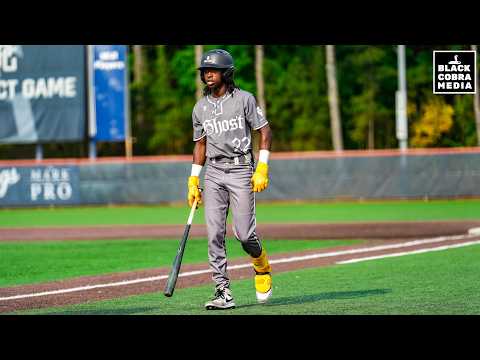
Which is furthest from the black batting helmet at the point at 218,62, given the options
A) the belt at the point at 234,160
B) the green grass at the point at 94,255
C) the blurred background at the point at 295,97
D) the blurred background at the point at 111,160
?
the blurred background at the point at 295,97

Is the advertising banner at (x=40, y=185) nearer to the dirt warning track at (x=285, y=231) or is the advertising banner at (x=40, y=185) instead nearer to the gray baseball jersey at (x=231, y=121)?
the dirt warning track at (x=285, y=231)

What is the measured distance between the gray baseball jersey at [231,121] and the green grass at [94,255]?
13.2ft

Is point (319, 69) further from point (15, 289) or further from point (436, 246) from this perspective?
point (15, 289)

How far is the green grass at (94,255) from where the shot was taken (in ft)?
45.2

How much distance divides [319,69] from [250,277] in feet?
148

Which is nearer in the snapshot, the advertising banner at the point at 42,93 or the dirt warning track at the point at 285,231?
the dirt warning track at the point at 285,231

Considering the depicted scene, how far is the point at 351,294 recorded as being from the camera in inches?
406

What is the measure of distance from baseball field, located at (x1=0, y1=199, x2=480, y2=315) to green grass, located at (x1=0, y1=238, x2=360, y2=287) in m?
0.02

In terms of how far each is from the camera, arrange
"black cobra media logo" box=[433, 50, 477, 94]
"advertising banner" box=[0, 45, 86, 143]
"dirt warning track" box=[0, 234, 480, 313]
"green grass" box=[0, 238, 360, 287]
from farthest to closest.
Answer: "advertising banner" box=[0, 45, 86, 143], "green grass" box=[0, 238, 360, 287], "black cobra media logo" box=[433, 50, 477, 94], "dirt warning track" box=[0, 234, 480, 313]

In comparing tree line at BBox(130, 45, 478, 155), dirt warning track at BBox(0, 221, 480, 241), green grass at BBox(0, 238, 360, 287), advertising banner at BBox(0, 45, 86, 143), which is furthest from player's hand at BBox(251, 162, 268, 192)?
tree line at BBox(130, 45, 478, 155)

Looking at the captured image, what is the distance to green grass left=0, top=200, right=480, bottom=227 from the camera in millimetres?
25219

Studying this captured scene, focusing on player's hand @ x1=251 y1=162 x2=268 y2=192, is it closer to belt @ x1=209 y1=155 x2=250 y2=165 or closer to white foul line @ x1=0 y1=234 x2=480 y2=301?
belt @ x1=209 y1=155 x2=250 y2=165

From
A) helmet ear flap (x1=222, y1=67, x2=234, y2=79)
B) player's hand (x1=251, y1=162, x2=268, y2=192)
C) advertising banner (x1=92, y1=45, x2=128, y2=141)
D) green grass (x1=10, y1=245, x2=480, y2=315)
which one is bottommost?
green grass (x1=10, y1=245, x2=480, y2=315)
